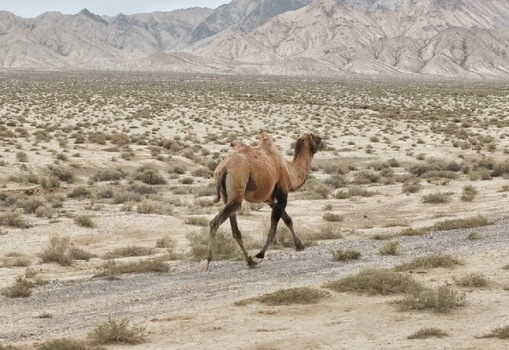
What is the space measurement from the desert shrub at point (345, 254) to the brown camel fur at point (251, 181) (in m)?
0.96

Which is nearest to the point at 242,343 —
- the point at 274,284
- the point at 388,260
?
the point at 274,284

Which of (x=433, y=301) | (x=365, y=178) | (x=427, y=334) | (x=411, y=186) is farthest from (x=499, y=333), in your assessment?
(x=365, y=178)

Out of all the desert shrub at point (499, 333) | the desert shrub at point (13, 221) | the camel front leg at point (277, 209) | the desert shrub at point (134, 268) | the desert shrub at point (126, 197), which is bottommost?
the desert shrub at point (126, 197)

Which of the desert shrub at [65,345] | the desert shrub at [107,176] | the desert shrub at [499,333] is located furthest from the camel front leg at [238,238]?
the desert shrub at [107,176]

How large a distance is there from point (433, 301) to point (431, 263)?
2.30 m

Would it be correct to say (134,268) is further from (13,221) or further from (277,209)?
(13,221)

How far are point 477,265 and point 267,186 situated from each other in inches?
133

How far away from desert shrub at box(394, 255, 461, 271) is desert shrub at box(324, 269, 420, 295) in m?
0.89

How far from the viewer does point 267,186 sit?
11.0 metres

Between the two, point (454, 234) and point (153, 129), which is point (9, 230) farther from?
point (153, 129)

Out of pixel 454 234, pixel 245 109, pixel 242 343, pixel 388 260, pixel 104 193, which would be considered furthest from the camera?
pixel 245 109

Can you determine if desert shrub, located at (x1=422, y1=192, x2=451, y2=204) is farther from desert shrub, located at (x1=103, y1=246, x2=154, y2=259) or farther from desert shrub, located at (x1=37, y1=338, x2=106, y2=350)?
desert shrub, located at (x1=37, y1=338, x2=106, y2=350)

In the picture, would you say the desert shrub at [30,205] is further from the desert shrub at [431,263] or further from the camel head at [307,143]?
the desert shrub at [431,263]

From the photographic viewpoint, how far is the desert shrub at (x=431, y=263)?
35.1 ft
